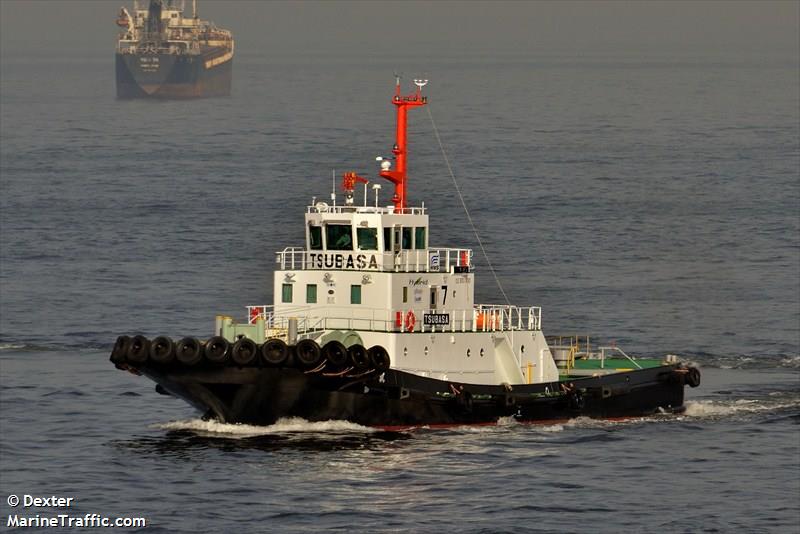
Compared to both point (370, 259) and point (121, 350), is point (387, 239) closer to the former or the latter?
point (370, 259)

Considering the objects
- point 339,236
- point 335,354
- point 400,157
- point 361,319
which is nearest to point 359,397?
point 335,354

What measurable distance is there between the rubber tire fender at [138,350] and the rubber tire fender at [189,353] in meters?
0.80

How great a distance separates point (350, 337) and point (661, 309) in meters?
27.1

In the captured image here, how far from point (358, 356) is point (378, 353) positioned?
0.64 meters

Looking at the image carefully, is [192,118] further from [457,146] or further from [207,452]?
[207,452]

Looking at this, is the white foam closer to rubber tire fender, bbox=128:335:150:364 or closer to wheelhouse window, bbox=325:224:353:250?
rubber tire fender, bbox=128:335:150:364

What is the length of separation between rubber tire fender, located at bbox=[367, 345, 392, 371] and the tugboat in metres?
0.04

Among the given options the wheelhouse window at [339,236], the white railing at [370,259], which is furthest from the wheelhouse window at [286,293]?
the wheelhouse window at [339,236]

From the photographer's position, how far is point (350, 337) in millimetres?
45344

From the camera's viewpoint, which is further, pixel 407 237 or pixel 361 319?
pixel 407 237

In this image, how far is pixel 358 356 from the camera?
1746 inches

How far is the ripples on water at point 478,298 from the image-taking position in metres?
39.0

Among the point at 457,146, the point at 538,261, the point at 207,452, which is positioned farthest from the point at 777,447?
the point at 457,146

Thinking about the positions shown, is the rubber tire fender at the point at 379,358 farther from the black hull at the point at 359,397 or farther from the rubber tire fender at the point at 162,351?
the rubber tire fender at the point at 162,351
